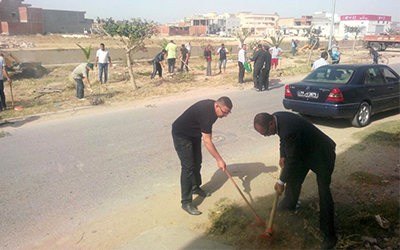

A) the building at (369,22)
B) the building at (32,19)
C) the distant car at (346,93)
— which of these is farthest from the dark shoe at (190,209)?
the building at (369,22)

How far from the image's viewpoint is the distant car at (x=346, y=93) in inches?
320

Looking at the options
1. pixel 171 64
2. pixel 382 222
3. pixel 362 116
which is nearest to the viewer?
pixel 382 222

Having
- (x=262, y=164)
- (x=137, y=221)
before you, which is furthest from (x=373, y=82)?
(x=137, y=221)

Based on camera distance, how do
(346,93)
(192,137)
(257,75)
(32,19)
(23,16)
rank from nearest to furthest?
(192,137) → (346,93) → (257,75) → (32,19) → (23,16)

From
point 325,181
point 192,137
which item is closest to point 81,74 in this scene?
point 192,137

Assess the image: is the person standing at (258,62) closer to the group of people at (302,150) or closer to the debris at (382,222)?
the group of people at (302,150)

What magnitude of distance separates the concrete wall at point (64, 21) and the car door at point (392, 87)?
5536 cm

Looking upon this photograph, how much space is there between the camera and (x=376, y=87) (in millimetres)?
8742

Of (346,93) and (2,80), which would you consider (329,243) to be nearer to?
(346,93)

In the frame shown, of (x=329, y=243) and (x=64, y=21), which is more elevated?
(x=64, y=21)

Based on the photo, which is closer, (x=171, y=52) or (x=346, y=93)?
(x=346, y=93)

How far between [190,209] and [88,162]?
2607 millimetres

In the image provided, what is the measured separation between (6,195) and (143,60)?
67.9ft

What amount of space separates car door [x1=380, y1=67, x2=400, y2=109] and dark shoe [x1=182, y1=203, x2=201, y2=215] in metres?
6.89
